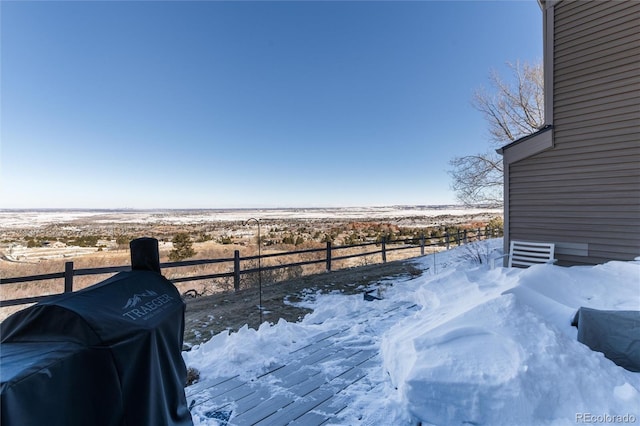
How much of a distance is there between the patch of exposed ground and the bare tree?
19.4 ft

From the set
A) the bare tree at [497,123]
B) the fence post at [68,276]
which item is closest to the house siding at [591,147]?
the fence post at [68,276]

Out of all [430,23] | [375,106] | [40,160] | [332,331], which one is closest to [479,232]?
[375,106]

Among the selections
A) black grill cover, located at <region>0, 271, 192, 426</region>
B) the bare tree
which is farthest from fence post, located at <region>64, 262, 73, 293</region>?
the bare tree

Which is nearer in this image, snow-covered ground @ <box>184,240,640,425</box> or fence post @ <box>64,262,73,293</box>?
snow-covered ground @ <box>184,240,640,425</box>

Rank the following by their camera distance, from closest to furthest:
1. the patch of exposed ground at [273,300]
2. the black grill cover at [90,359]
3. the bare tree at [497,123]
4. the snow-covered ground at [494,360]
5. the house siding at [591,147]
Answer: the black grill cover at [90,359] < the snow-covered ground at [494,360] < the house siding at [591,147] < the patch of exposed ground at [273,300] < the bare tree at [497,123]

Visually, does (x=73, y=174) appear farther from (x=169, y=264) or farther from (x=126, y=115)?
(x=169, y=264)

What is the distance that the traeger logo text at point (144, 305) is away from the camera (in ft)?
3.49

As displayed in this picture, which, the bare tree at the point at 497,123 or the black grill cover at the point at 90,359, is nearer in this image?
the black grill cover at the point at 90,359

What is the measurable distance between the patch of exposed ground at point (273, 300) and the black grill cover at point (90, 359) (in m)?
2.81

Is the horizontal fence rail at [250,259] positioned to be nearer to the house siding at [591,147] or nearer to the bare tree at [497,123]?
the bare tree at [497,123]

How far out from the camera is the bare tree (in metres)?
11.3

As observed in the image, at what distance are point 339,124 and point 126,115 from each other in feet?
26.2

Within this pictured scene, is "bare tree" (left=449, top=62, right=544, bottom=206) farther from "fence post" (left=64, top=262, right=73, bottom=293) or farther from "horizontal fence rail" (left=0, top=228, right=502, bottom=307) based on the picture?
"fence post" (left=64, top=262, right=73, bottom=293)

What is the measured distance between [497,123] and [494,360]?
1291cm
